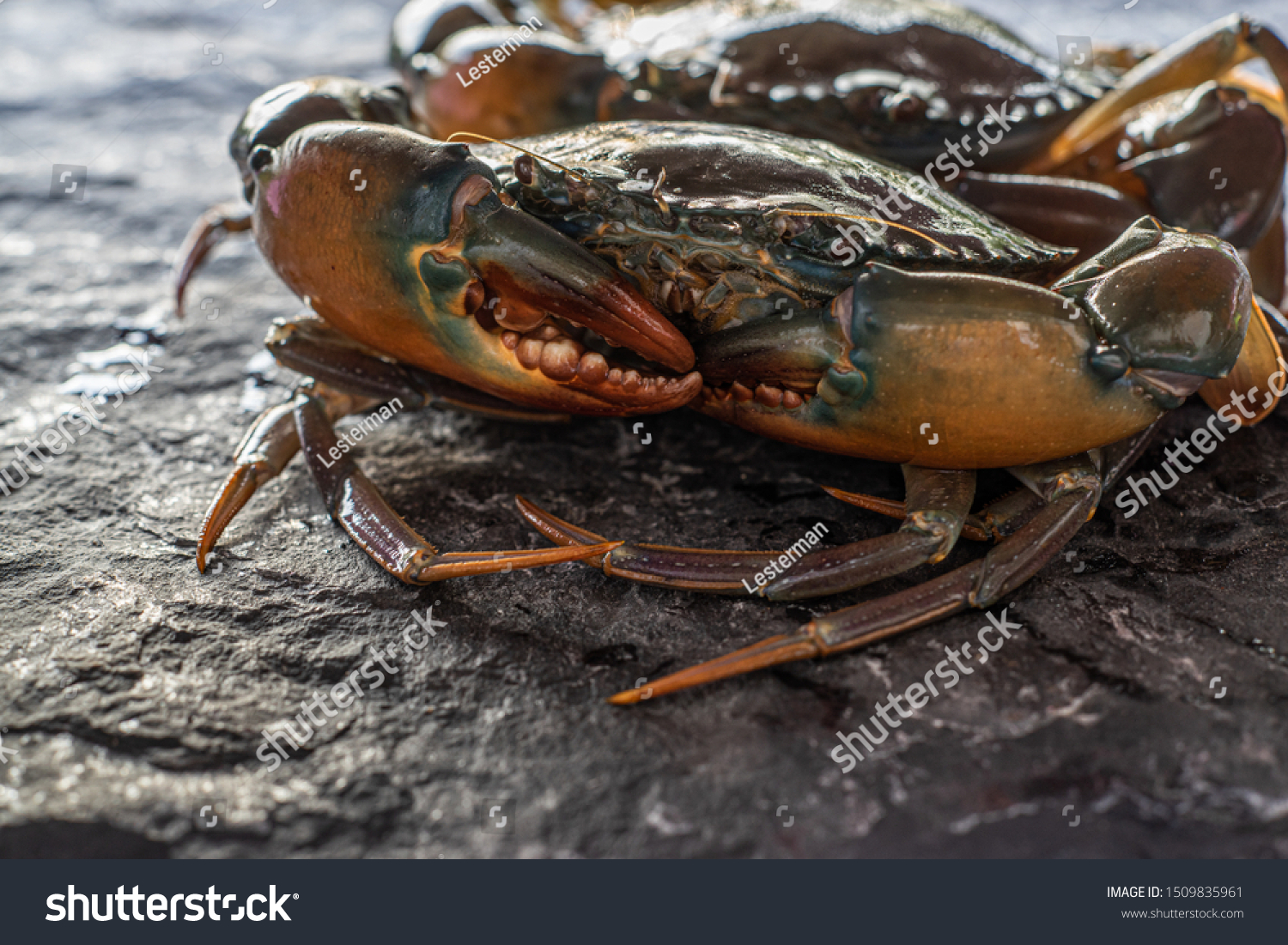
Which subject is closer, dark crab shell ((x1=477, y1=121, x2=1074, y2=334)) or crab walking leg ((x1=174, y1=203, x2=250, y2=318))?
dark crab shell ((x1=477, y1=121, x2=1074, y2=334))

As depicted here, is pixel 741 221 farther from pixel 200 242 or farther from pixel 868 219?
pixel 200 242

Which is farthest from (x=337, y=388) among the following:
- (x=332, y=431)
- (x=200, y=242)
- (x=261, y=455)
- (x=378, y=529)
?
(x=200, y=242)

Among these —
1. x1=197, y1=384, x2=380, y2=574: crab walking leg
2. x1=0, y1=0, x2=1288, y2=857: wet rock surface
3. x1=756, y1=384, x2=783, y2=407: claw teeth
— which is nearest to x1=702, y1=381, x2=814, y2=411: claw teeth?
x1=756, y1=384, x2=783, y2=407: claw teeth

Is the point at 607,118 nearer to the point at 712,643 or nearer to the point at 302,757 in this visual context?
the point at 712,643

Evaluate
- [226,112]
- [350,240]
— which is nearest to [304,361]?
[350,240]

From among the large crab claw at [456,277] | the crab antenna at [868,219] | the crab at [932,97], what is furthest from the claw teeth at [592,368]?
the crab at [932,97]

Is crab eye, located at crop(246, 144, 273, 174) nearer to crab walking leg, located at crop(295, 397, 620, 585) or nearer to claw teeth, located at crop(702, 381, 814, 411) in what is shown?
crab walking leg, located at crop(295, 397, 620, 585)

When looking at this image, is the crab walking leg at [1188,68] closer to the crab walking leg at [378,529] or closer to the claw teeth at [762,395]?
the claw teeth at [762,395]
